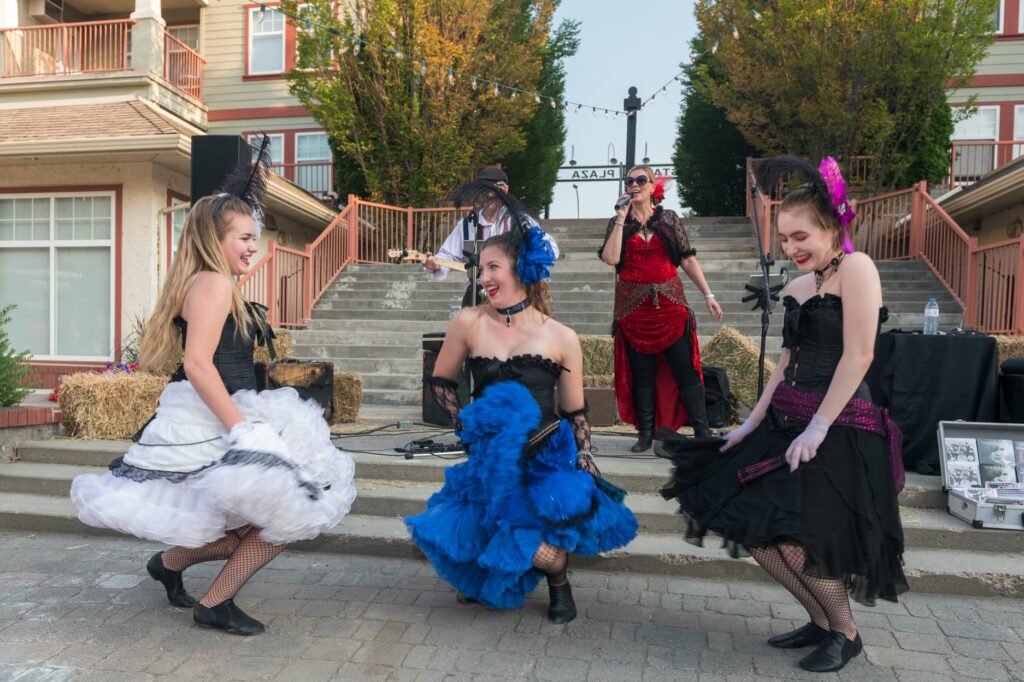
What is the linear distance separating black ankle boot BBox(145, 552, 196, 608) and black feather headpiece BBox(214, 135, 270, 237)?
1.56 metres

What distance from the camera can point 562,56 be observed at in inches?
812

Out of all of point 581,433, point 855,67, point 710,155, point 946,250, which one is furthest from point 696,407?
point 710,155

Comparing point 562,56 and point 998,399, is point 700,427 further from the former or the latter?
point 562,56

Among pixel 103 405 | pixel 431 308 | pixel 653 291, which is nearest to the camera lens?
pixel 653 291

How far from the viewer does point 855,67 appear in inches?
508

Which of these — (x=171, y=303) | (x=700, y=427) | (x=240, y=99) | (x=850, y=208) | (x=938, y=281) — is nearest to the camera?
(x=850, y=208)

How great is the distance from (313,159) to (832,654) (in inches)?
647

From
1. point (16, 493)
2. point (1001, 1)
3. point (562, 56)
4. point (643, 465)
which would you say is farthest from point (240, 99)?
point (1001, 1)

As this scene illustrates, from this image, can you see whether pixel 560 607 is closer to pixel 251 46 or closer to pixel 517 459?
pixel 517 459

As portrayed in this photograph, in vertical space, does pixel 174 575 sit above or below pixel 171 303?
below

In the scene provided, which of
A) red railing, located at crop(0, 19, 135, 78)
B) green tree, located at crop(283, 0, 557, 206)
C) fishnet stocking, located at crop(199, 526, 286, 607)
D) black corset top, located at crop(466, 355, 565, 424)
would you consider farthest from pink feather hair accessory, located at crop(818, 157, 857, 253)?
red railing, located at crop(0, 19, 135, 78)

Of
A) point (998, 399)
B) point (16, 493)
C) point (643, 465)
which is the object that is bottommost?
point (16, 493)

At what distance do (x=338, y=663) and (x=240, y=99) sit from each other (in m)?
16.7

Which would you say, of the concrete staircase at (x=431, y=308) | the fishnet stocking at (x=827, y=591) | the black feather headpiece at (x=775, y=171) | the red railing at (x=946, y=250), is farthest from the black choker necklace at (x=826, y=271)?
the concrete staircase at (x=431, y=308)
